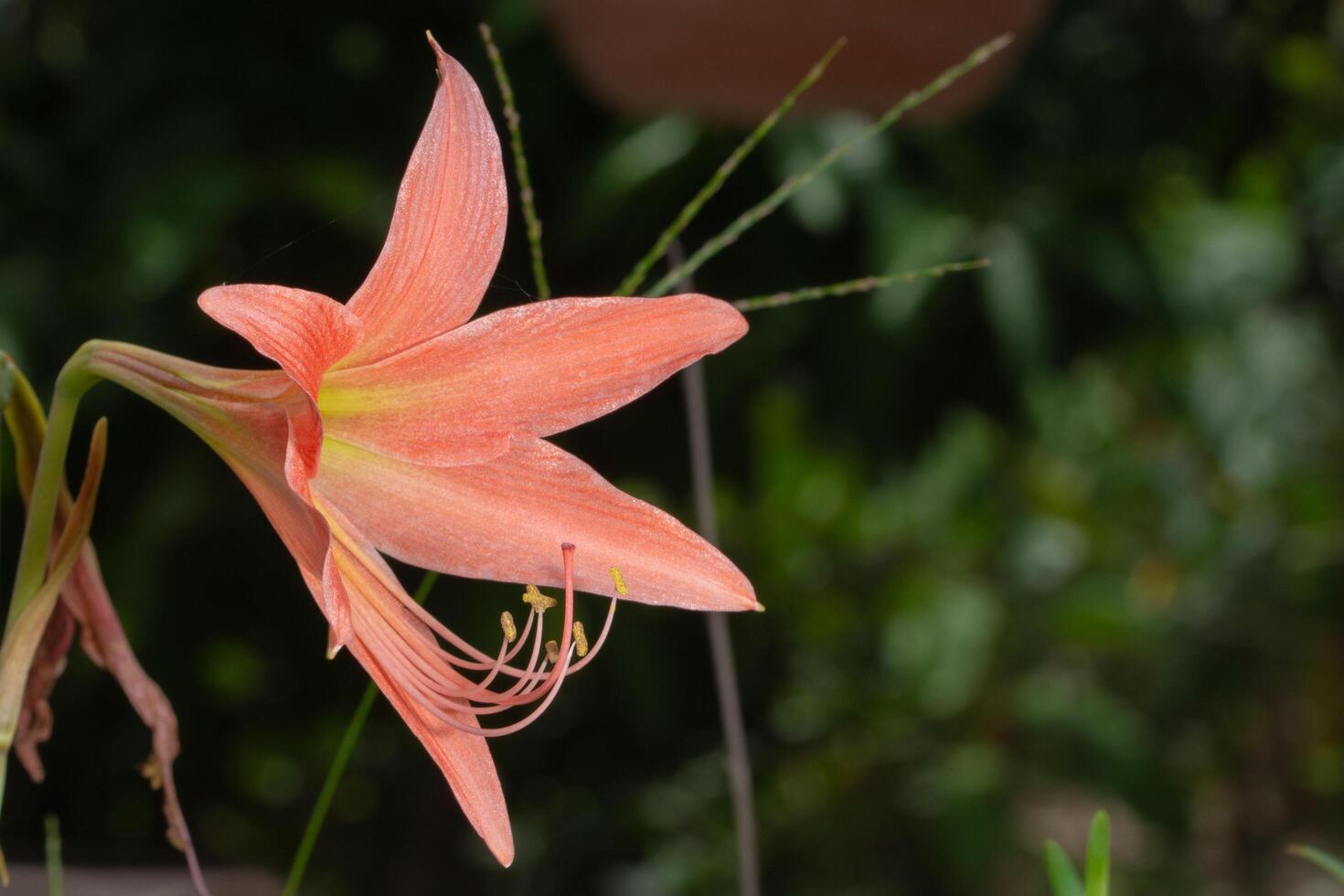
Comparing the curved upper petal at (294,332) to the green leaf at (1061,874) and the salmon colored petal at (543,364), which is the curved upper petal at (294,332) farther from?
the green leaf at (1061,874)

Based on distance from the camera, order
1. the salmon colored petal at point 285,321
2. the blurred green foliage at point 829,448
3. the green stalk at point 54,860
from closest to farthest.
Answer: the salmon colored petal at point 285,321, the green stalk at point 54,860, the blurred green foliage at point 829,448

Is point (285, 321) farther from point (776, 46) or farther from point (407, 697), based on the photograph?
point (776, 46)

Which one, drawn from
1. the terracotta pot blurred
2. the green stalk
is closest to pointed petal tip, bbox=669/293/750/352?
the green stalk

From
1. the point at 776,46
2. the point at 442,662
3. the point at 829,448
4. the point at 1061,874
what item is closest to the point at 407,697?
the point at 442,662

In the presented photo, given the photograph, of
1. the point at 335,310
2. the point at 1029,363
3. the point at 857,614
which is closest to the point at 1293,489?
the point at 857,614

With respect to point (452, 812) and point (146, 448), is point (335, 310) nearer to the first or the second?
point (146, 448)

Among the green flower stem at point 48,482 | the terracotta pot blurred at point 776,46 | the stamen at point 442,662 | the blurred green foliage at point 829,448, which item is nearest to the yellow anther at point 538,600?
the stamen at point 442,662

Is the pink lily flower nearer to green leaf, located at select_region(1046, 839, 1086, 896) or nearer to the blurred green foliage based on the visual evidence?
green leaf, located at select_region(1046, 839, 1086, 896)
